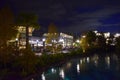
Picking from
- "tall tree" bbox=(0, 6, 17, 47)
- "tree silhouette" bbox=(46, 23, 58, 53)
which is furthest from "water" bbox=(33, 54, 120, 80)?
"tree silhouette" bbox=(46, 23, 58, 53)

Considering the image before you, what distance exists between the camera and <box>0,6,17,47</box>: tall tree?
35.3 metres

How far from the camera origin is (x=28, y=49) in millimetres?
34469

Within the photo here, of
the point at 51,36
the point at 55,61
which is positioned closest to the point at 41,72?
the point at 55,61

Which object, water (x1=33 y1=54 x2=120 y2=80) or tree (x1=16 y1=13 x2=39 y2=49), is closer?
water (x1=33 y1=54 x2=120 y2=80)

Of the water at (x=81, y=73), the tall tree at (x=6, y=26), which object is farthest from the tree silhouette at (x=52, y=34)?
the tall tree at (x=6, y=26)

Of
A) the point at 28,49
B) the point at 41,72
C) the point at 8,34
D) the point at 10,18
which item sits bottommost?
the point at 41,72

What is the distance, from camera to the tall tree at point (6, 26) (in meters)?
35.3

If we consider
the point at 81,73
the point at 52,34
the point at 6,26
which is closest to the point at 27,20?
the point at 6,26

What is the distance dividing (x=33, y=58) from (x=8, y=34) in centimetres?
515

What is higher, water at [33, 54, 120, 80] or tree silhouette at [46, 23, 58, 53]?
tree silhouette at [46, 23, 58, 53]

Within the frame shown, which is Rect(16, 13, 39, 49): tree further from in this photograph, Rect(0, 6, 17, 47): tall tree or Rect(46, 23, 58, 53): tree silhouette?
Rect(46, 23, 58, 53): tree silhouette

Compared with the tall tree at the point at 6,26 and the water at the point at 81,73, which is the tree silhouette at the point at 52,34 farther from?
the tall tree at the point at 6,26

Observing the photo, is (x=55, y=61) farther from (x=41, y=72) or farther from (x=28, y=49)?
(x=28, y=49)

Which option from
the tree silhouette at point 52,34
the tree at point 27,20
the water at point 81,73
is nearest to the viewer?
the water at point 81,73
